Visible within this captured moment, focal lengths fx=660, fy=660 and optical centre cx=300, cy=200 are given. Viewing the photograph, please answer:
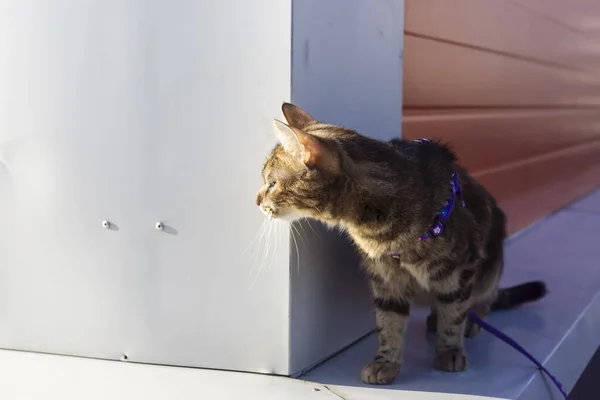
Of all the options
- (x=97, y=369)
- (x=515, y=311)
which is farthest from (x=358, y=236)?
(x=515, y=311)

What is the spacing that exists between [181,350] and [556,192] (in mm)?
3882

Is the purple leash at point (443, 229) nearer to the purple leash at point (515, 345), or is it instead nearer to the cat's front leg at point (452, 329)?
the purple leash at point (515, 345)

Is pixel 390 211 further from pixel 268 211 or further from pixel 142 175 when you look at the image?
pixel 142 175

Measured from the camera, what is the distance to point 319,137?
1481mm

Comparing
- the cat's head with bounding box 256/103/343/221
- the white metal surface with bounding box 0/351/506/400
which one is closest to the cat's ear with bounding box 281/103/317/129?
the cat's head with bounding box 256/103/343/221

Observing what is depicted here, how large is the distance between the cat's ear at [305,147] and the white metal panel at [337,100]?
0.14 m

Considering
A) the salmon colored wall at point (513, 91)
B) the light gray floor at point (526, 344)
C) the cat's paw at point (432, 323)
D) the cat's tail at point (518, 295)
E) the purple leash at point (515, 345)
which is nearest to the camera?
the light gray floor at point (526, 344)

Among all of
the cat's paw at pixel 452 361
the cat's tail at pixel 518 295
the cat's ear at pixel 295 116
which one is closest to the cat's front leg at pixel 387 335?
the cat's paw at pixel 452 361

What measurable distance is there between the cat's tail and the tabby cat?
524 mm

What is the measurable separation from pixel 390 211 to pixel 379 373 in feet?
1.32

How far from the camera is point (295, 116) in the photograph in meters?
1.54

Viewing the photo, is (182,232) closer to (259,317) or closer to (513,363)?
(259,317)

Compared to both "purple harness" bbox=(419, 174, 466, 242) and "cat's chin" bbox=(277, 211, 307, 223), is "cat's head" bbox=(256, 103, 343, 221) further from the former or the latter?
"purple harness" bbox=(419, 174, 466, 242)

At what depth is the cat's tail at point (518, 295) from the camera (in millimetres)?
2273
